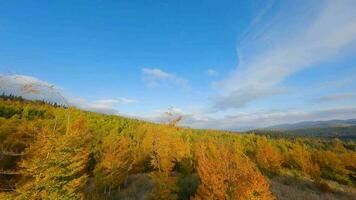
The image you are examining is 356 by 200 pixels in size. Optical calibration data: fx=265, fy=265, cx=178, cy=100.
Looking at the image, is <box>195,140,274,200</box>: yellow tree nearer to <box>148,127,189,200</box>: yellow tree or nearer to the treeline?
the treeline

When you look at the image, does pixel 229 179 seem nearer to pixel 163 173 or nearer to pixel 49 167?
pixel 163 173

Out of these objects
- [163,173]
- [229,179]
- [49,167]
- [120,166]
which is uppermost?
[49,167]

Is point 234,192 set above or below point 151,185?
above

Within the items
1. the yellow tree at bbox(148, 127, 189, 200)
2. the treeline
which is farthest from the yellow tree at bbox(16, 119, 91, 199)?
the yellow tree at bbox(148, 127, 189, 200)

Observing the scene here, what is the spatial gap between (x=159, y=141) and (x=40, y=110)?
6313 cm

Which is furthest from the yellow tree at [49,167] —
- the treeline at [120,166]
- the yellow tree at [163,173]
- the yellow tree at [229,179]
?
the yellow tree at [163,173]

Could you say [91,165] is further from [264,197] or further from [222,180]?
[264,197]

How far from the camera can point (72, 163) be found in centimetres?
1399

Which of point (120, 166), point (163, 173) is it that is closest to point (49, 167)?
point (163, 173)

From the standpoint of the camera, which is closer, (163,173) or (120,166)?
(163,173)

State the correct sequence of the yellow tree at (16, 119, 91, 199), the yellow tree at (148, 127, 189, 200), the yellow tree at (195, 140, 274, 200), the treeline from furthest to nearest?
the yellow tree at (148, 127, 189, 200), the yellow tree at (195, 140, 274, 200), the treeline, the yellow tree at (16, 119, 91, 199)

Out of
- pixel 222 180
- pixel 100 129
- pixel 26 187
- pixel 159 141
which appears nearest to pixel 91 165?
pixel 100 129

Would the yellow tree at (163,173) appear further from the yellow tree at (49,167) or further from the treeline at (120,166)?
the yellow tree at (49,167)

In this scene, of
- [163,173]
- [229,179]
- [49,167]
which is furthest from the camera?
[163,173]
